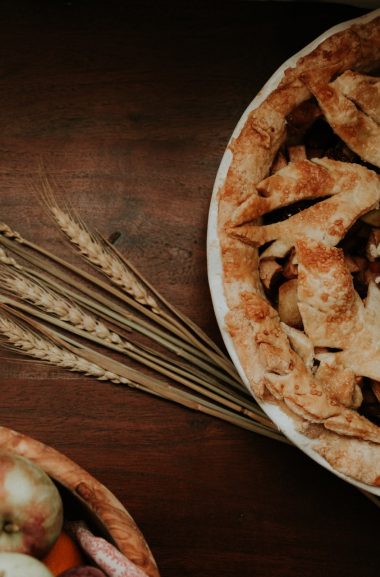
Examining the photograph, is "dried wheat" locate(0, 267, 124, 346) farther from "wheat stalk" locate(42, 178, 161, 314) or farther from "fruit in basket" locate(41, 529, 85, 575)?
"fruit in basket" locate(41, 529, 85, 575)

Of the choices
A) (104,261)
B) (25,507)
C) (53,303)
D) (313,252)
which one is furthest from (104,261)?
(25,507)

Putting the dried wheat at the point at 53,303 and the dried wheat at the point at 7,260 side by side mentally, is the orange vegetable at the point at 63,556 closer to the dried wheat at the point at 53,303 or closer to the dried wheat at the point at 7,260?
the dried wheat at the point at 53,303

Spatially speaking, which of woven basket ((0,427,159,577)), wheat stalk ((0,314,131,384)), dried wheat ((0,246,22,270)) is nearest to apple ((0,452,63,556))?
woven basket ((0,427,159,577))

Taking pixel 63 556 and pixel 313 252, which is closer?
pixel 63 556

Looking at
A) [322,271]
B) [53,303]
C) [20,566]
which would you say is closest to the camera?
[20,566]

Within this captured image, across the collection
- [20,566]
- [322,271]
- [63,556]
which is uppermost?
[322,271]

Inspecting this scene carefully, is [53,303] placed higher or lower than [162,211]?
lower

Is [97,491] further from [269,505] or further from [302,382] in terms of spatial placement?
[269,505]

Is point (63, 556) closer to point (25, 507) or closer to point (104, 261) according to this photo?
point (25, 507)

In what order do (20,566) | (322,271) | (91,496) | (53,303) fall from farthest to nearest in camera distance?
(53,303), (322,271), (91,496), (20,566)
